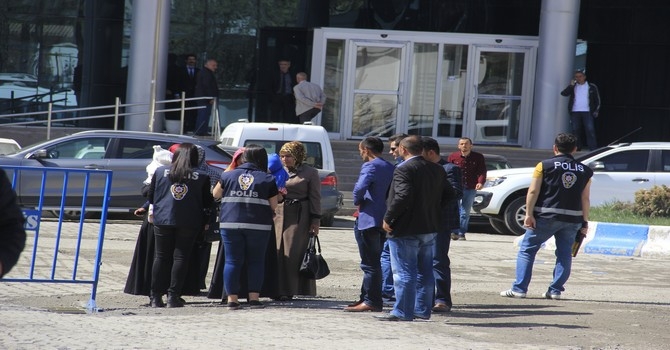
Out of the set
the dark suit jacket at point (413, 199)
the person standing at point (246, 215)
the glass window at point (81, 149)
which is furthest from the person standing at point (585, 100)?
the dark suit jacket at point (413, 199)

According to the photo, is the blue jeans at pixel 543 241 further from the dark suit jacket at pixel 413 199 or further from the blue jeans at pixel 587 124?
the blue jeans at pixel 587 124

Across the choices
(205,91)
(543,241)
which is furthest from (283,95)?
(543,241)

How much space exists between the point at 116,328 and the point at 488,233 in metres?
12.2

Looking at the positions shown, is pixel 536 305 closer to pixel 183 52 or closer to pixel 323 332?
pixel 323 332

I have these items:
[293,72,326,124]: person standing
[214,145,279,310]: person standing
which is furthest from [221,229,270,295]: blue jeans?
[293,72,326,124]: person standing

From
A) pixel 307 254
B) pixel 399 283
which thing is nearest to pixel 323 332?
pixel 399 283

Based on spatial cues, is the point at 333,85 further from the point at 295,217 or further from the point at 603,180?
the point at 295,217

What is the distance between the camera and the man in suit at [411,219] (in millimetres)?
9023

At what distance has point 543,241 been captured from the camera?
437 inches

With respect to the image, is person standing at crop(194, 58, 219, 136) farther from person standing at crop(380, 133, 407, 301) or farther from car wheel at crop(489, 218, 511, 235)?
person standing at crop(380, 133, 407, 301)

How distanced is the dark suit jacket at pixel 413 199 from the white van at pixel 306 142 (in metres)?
8.69

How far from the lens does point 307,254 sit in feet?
34.1

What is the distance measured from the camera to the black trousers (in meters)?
10.0

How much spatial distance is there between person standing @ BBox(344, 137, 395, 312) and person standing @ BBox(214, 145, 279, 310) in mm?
801
